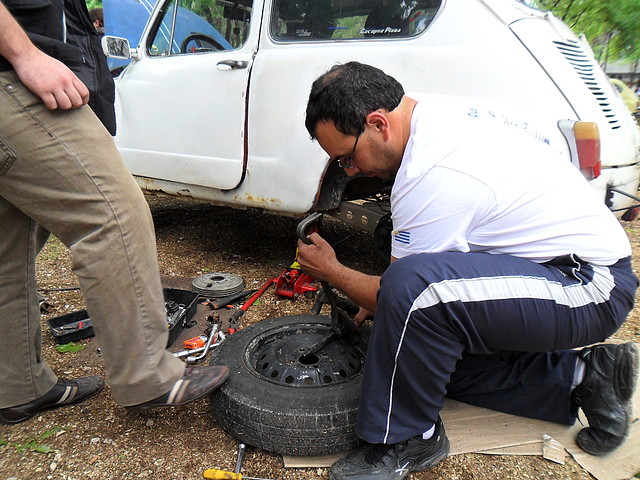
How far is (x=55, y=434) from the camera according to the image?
5.59 ft

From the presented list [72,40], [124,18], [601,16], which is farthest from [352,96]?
[601,16]

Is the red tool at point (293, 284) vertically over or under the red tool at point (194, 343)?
under

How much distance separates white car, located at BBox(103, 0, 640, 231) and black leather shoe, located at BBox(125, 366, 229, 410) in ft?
4.00

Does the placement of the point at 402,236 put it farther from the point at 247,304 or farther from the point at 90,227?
the point at 247,304

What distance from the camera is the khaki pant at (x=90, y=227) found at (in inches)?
48.2

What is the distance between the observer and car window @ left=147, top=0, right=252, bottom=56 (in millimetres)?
3013

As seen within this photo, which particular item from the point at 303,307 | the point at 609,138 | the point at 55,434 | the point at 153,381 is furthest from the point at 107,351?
the point at 609,138

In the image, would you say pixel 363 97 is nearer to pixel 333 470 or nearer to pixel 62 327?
pixel 333 470

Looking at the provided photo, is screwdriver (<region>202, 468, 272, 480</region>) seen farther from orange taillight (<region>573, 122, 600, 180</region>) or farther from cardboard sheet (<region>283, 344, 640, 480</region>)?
orange taillight (<region>573, 122, 600, 180</region>)

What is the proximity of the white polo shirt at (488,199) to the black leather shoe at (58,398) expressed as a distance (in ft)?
4.56

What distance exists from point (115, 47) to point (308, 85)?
1544mm

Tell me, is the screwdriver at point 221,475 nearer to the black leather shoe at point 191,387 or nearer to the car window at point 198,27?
the black leather shoe at point 191,387

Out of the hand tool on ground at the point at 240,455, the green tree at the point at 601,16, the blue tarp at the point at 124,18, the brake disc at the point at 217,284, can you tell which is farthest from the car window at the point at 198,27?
the green tree at the point at 601,16

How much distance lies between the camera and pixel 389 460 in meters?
1.54
